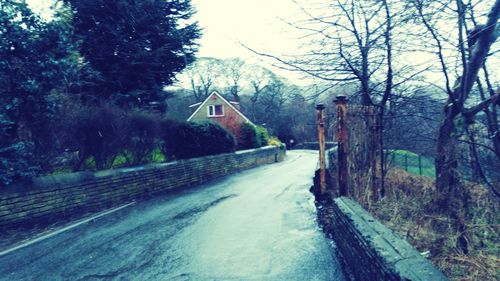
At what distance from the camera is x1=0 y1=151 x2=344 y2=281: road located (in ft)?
14.4

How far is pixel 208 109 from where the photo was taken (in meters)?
45.5

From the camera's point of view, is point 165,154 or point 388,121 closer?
point 388,121

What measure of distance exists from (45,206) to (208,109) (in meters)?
38.7

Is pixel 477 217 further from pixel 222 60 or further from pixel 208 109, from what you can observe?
pixel 222 60

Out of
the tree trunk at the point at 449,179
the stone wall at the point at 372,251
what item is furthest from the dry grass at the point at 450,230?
the stone wall at the point at 372,251

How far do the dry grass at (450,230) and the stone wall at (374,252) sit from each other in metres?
0.71

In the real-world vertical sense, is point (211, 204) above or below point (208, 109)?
below

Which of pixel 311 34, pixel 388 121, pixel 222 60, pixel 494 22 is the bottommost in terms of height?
pixel 388 121

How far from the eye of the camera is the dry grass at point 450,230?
3.74 meters

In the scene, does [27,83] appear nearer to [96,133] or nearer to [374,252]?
[96,133]

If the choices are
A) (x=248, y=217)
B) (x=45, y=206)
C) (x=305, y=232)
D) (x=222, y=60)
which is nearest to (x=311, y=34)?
(x=305, y=232)

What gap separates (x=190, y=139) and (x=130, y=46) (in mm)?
5310

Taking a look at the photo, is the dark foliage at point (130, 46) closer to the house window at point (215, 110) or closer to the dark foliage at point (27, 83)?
the dark foliage at point (27, 83)

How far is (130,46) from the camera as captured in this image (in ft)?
51.6
